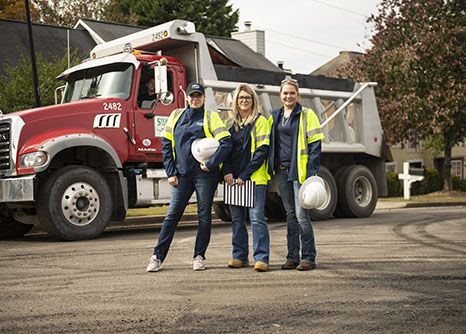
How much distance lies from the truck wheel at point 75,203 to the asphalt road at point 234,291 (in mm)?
710

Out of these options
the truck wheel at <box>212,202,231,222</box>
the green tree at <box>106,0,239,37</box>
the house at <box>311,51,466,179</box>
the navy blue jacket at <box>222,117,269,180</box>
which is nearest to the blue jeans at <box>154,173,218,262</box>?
the navy blue jacket at <box>222,117,269,180</box>

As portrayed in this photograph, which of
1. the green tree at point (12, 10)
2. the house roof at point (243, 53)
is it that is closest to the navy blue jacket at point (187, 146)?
the house roof at point (243, 53)

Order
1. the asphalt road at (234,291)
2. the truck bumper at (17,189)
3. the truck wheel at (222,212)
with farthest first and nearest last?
the truck wheel at (222,212) < the truck bumper at (17,189) < the asphalt road at (234,291)

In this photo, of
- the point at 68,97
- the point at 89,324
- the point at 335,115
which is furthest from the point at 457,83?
the point at 89,324

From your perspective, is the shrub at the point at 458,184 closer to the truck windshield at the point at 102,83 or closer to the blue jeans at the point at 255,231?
the truck windshield at the point at 102,83

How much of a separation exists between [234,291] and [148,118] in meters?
6.26

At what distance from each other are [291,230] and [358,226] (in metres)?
5.62

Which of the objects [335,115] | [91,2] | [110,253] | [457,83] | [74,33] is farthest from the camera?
[91,2]

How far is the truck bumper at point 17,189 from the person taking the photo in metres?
11.1

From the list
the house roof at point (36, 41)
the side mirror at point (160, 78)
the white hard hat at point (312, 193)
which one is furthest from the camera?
the house roof at point (36, 41)

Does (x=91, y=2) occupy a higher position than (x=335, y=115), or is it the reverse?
(x=91, y=2)

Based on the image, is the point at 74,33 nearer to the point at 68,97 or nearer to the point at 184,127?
the point at 68,97

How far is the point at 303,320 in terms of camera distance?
207 inches

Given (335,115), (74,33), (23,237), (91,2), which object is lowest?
(23,237)
